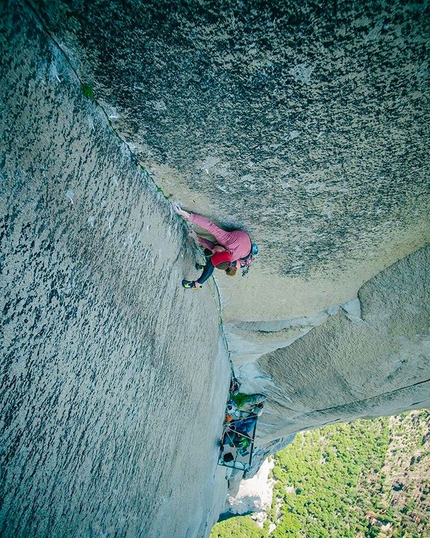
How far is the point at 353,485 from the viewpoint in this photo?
12.3 metres

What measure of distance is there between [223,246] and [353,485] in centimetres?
1425

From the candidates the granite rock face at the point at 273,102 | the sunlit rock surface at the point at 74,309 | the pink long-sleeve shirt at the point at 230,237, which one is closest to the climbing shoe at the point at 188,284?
the sunlit rock surface at the point at 74,309

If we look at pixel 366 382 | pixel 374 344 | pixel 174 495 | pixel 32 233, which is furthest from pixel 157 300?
pixel 366 382

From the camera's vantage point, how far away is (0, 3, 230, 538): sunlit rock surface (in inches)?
41.5

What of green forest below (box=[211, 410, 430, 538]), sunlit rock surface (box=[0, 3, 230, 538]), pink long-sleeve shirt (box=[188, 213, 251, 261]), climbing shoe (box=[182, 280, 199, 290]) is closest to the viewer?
sunlit rock surface (box=[0, 3, 230, 538])

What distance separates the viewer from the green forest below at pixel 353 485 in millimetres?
10102

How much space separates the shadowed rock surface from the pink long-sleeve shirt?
0.09 meters

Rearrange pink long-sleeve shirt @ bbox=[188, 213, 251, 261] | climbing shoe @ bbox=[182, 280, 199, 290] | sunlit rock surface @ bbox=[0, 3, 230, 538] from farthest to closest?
climbing shoe @ bbox=[182, 280, 199, 290], pink long-sleeve shirt @ bbox=[188, 213, 251, 261], sunlit rock surface @ bbox=[0, 3, 230, 538]

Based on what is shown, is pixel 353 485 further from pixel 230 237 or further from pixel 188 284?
pixel 230 237

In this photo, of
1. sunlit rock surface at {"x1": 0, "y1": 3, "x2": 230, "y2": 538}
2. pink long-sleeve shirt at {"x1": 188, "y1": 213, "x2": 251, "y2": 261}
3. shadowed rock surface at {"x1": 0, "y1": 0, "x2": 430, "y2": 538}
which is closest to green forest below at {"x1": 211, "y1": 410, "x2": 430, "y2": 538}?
shadowed rock surface at {"x1": 0, "y1": 0, "x2": 430, "y2": 538}

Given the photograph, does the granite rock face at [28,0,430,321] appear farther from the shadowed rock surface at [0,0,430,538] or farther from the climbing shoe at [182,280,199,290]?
the climbing shoe at [182,280,199,290]

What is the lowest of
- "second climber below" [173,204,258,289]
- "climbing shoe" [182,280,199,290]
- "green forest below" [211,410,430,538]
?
"green forest below" [211,410,430,538]

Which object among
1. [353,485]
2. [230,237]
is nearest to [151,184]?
[230,237]

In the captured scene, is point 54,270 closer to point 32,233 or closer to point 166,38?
point 32,233
